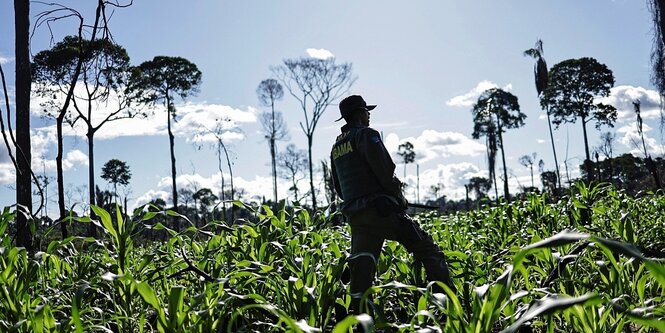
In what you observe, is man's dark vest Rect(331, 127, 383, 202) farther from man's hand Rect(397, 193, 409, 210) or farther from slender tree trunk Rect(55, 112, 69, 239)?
slender tree trunk Rect(55, 112, 69, 239)

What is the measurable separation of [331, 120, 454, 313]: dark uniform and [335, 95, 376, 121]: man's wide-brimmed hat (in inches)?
6.6

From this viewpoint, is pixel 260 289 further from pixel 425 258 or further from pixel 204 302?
pixel 425 258

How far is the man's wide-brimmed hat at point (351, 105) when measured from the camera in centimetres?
393

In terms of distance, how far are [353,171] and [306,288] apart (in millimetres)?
1495

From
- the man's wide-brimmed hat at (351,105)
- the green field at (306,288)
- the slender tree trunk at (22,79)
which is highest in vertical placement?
the slender tree trunk at (22,79)

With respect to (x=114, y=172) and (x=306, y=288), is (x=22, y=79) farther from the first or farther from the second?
(x=114, y=172)

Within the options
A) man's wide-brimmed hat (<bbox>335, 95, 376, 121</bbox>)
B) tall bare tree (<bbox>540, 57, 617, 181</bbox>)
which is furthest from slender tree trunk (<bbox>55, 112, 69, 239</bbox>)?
tall bare tree (<bbox>540, 57, 617, 181</bbox>)

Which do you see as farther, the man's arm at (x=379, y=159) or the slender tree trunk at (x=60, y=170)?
the slender tree trunk at (x=60, y=170)

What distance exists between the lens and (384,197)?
3.64 m

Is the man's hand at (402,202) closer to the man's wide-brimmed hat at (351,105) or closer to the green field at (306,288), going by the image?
the green field at (306,288)

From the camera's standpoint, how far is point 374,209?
3656 millimetres

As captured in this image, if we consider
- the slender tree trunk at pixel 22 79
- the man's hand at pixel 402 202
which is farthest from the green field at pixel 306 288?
the slender tree trunk at pixel 22 79

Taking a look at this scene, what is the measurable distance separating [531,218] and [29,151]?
20.9 feet

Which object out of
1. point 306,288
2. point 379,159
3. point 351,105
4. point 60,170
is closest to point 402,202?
point 379,159
